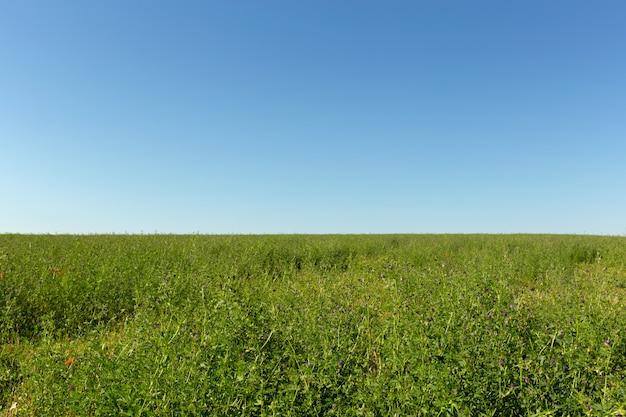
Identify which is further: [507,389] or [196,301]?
[196,301]

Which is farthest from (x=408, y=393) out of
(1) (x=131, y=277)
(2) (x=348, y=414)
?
(1) (x=131, y=277)

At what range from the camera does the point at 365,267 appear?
6238 mm

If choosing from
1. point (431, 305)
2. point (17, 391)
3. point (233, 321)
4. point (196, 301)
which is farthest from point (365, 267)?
point (17, 391)

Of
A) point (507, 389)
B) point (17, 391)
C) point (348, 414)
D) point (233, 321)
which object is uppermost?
point (233, 321)

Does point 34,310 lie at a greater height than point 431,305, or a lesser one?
lesser

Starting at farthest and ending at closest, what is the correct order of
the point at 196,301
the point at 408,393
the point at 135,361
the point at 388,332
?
the point at 196,301, the point at 388,332, the point at 135,361, the point at 408,393

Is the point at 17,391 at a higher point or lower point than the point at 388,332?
lower

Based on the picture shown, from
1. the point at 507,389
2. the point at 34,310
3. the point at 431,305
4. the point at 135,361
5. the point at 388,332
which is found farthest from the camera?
the point at 34,310

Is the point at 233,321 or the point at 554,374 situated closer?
the point at 554,374

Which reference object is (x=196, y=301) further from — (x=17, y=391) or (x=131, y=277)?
(x=131, y=277)

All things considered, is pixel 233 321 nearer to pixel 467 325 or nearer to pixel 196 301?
pixel 196 301

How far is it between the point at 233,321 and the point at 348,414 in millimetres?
1150

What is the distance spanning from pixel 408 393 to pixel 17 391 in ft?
11.3

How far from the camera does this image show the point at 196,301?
4578 mm
